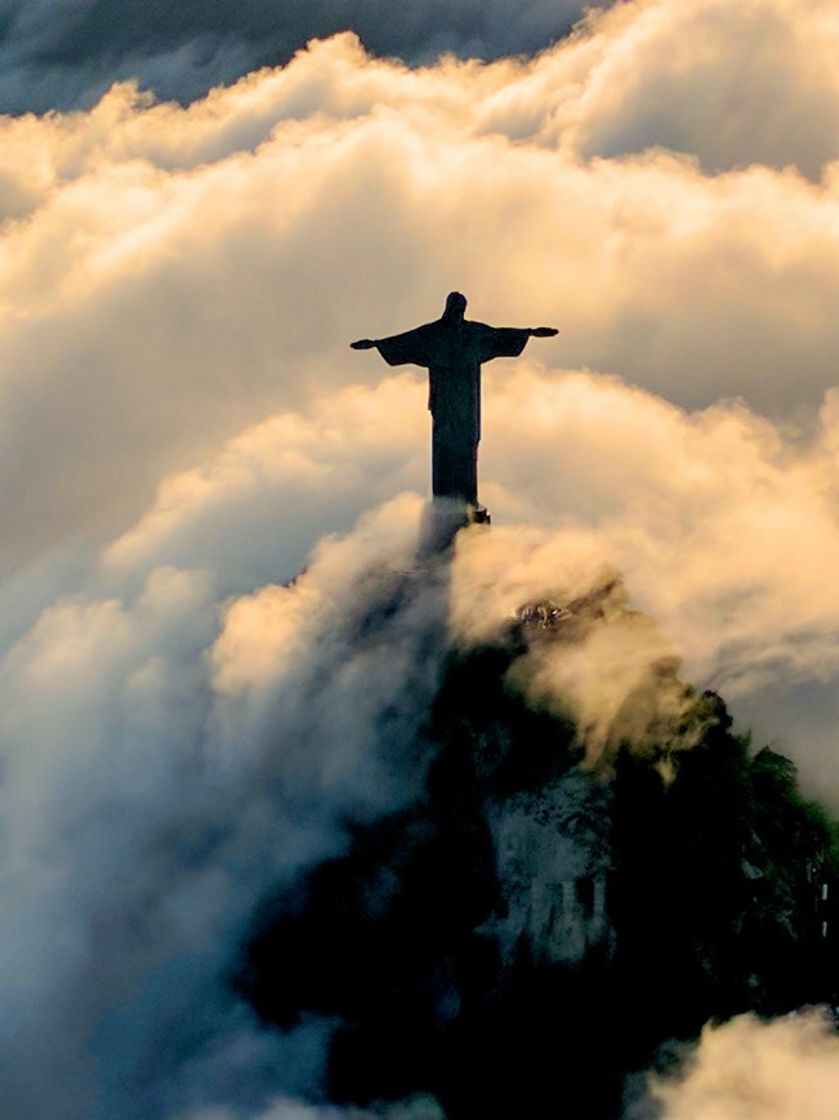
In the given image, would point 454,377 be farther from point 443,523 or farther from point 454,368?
point 443,523

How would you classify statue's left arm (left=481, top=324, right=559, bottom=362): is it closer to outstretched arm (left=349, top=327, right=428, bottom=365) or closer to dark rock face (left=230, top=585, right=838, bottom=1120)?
outstretched arm (left=349, top=327, right=428, bottom=365)

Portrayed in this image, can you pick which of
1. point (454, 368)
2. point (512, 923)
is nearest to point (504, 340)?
point (454, 368)

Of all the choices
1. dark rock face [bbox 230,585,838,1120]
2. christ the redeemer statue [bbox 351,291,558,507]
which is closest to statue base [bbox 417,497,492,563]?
christ the redeemer statue [bbox 351,291,558,507]

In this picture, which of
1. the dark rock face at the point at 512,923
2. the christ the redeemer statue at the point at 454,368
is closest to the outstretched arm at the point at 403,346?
the christ the redeemer statue at the point at 454,368

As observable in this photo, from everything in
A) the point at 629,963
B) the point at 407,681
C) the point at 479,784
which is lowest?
the point at 629,963

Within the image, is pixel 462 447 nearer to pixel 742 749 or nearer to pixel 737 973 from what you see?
pixel 742 749

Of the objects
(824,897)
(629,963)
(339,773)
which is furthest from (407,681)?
(824,897)
